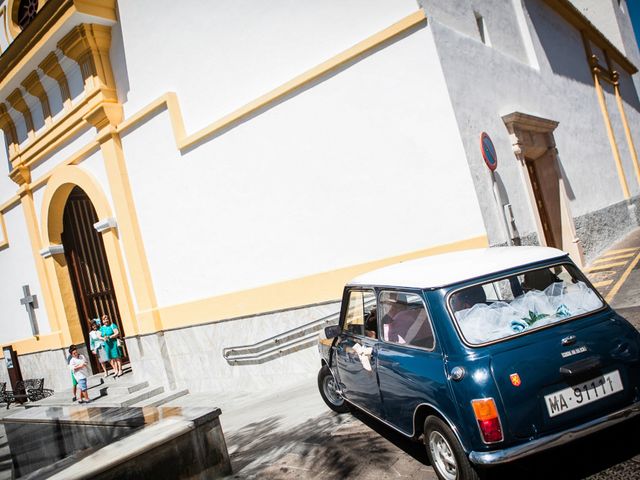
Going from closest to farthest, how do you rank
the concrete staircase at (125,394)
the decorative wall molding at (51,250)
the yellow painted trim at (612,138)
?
the concrete staircase at (125,394) → the decorative wall molding at (51,250) → the yellow painted trim at (612,138)

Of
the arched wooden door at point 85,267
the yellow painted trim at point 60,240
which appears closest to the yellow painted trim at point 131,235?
the yellow painted trim at point 60,240

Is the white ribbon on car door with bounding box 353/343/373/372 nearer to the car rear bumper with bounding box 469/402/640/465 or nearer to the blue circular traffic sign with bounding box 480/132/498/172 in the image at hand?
the car rear bumper with bounding box 469/402/640/465

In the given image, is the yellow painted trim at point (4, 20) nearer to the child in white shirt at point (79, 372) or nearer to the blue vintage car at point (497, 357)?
the child in white shirt at point (79, 372)

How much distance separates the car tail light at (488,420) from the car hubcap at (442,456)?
16.0 inches

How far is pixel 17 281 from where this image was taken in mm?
15836

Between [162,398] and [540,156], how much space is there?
33.4 feet

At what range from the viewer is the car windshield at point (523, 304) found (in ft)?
11.2

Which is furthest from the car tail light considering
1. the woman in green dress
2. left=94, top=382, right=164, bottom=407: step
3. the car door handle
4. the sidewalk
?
the woman in green dress

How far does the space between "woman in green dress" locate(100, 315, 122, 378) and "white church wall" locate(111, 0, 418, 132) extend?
5438mm

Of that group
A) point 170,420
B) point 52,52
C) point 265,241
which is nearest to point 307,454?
point 170,420

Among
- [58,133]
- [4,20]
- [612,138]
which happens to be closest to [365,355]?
[58,133]

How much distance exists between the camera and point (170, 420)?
4652 mm

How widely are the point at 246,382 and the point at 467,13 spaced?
836cm

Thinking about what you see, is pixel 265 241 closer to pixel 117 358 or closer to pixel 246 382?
pixel 246 382
